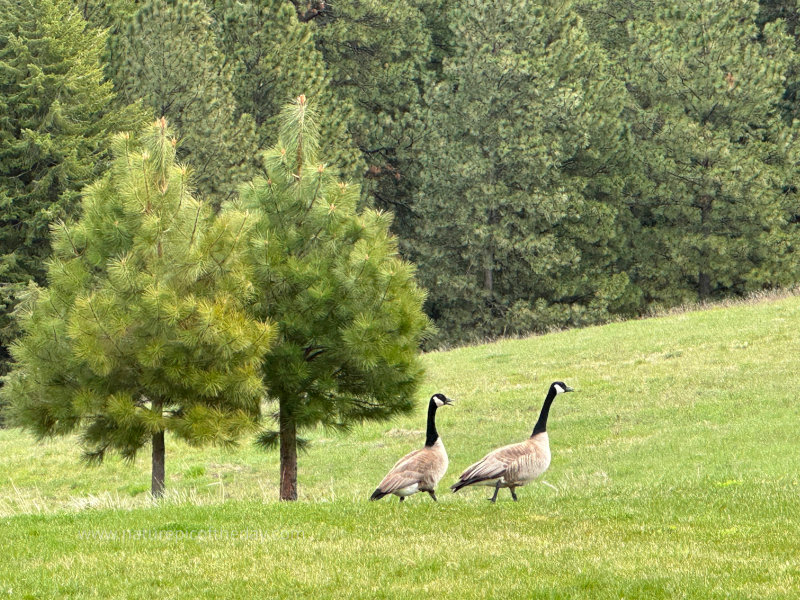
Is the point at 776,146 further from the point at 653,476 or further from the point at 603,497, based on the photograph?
the point at 603,497

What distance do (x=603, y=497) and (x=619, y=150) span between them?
37741 millimetres

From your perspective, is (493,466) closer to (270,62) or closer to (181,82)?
(181,82)

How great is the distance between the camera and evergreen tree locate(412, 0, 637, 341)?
45.2 m

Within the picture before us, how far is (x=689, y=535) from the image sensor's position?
9578mm

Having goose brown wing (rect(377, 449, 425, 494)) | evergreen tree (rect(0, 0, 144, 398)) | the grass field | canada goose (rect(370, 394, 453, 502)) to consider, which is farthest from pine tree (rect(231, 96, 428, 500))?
evergreen tree (rect(0, 0, 144, 398))

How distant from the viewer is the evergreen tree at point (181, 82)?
126 feet

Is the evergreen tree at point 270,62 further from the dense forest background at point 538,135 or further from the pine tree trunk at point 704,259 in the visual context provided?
the pine tree trunk at point 704,259

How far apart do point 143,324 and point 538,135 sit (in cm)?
3305

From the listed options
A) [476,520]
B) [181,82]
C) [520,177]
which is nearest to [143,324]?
[476,520]

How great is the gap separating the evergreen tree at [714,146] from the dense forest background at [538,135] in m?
0.10

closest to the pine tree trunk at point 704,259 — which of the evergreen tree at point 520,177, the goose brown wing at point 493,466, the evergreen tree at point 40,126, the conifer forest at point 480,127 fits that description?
the conifer forest at point 480,127

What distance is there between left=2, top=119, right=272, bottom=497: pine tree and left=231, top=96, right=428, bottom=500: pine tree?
0.69m

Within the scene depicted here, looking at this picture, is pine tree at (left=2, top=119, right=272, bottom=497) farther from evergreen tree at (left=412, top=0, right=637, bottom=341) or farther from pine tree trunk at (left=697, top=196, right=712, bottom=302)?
pine tree trunk at (left=697, top=196, right=712, bottom=302)

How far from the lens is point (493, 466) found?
11.3 metres
